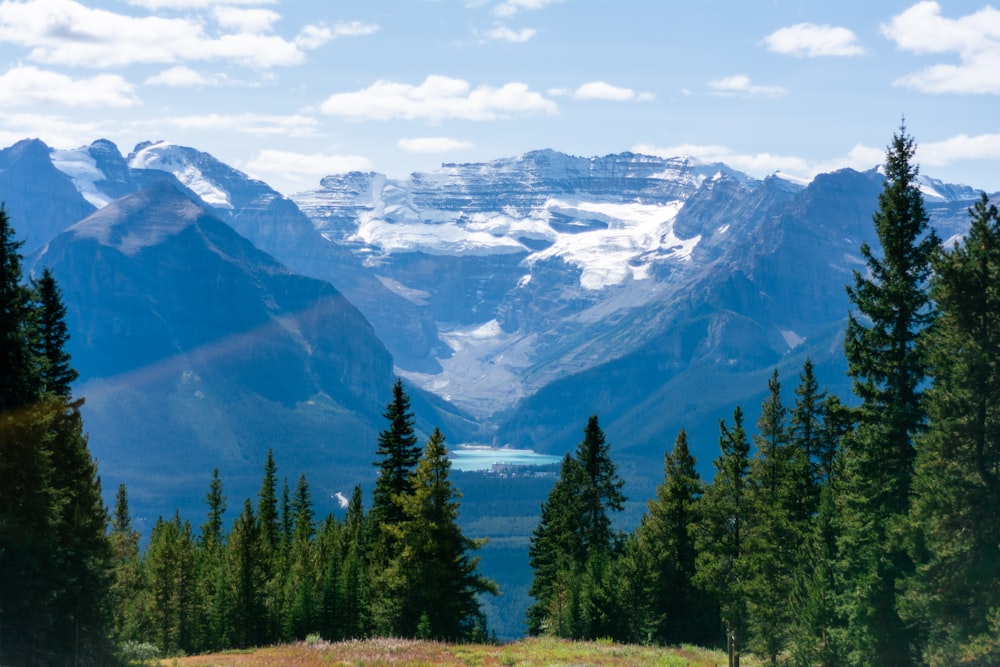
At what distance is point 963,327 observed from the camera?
1487 inches

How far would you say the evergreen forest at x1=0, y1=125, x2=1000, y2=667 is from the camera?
124 feet

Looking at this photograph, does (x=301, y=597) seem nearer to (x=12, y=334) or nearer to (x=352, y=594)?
(x=352, y=594)

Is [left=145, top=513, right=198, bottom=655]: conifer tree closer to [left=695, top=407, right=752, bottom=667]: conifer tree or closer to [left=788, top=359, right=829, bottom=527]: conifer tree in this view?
[left=695, top=407, right=752, bottom=667]: conifer tree

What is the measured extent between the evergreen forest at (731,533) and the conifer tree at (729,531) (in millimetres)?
153

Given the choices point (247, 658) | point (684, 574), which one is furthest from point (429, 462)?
point (684, 574)

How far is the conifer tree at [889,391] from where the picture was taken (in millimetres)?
42031

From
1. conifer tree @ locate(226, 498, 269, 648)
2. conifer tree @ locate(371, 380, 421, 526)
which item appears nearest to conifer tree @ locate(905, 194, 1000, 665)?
conifer tree @ locate(371, 380, 421, 526)

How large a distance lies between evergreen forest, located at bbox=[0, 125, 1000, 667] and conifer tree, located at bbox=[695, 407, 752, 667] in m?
0.15

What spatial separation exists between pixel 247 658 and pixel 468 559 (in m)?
20.2

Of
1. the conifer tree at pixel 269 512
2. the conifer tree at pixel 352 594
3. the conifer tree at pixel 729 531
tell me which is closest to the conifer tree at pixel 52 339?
the conifer tree at pixel 352 594

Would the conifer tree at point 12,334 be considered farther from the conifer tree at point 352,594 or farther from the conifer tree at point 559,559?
the conifer tree at point 559,559

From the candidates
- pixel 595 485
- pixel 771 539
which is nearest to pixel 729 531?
pixel 771 539

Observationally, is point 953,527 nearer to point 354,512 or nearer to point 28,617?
point 28,617

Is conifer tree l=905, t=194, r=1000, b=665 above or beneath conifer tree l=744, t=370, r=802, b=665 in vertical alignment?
above
